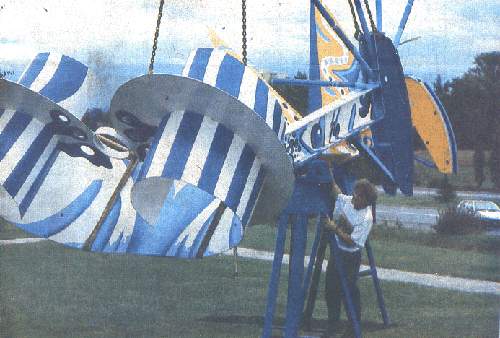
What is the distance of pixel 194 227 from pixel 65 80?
1.39 metres

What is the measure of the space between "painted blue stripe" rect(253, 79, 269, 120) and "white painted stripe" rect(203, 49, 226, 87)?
0.89ft

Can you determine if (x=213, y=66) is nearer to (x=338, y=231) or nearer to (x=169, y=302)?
(x=338, y=231)

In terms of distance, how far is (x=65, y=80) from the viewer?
255 inches

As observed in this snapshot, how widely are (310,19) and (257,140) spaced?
372cm

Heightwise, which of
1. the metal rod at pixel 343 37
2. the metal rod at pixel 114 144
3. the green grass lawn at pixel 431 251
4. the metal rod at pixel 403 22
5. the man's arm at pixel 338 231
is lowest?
the green grass lawn at pixel 431 251

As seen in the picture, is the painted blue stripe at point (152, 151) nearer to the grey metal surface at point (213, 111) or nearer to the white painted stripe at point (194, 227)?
the grey metal surface at point (213, 111)

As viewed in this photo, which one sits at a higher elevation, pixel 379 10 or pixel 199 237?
pixel 379 10

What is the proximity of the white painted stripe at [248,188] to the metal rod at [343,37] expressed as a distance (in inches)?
47.3

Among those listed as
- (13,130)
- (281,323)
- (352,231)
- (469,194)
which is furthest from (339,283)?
(469,194)

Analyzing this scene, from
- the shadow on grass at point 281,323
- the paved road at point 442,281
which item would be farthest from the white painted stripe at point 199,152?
the paved road at point 442,281

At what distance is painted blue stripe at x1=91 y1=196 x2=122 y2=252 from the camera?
22.1 feet

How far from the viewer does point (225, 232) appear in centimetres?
661

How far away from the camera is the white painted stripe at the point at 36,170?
20.8 ft

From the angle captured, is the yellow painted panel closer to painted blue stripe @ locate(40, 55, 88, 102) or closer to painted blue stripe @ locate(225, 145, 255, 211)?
painted blue stripe @ locate(225, 145, 255, 211)
